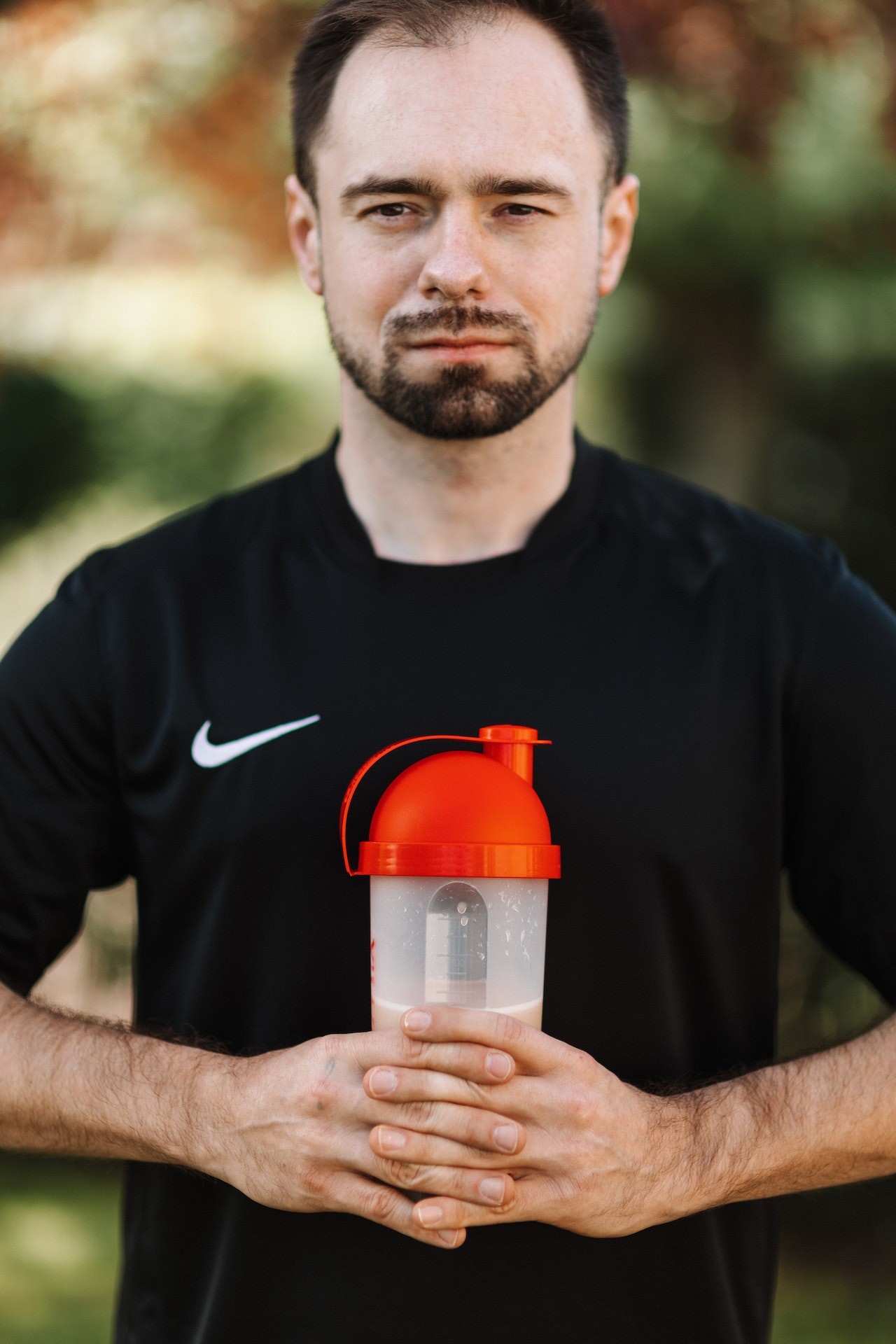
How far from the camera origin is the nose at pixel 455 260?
6.44ft

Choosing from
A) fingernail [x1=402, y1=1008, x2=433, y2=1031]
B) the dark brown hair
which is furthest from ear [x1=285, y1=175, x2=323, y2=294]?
fingernail [x1=402, y1=1008, x2=433, y2=1031]

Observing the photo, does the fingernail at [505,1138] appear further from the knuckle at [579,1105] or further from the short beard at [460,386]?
the short beard at [460,386]

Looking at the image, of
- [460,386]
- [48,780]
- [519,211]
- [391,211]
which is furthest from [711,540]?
[48,780]

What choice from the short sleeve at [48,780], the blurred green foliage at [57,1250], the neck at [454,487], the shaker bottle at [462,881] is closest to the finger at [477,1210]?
the shaker bottle at [462,881]

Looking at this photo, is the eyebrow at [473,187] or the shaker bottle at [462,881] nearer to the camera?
the shaker bottle at [462,881]

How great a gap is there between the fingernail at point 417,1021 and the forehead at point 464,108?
128cm

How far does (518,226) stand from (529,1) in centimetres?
43

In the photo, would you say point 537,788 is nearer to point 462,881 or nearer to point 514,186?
point 462,881

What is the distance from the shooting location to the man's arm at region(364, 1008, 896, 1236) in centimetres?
167

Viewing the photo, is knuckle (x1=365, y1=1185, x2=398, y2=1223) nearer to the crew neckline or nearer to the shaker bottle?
the shaker bottle

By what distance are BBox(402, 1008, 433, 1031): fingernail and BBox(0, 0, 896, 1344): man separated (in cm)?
31

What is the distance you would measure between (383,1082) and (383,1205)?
0.21 metres

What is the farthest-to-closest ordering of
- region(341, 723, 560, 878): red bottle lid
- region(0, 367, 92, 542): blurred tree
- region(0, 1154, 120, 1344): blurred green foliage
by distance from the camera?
region(0, 367, 92, 542): blurred tree, region(0, 1154, 120, 1344): blurred green foliage, region(341, 723, 560, 878): red bottle lid

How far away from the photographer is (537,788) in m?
2.01
